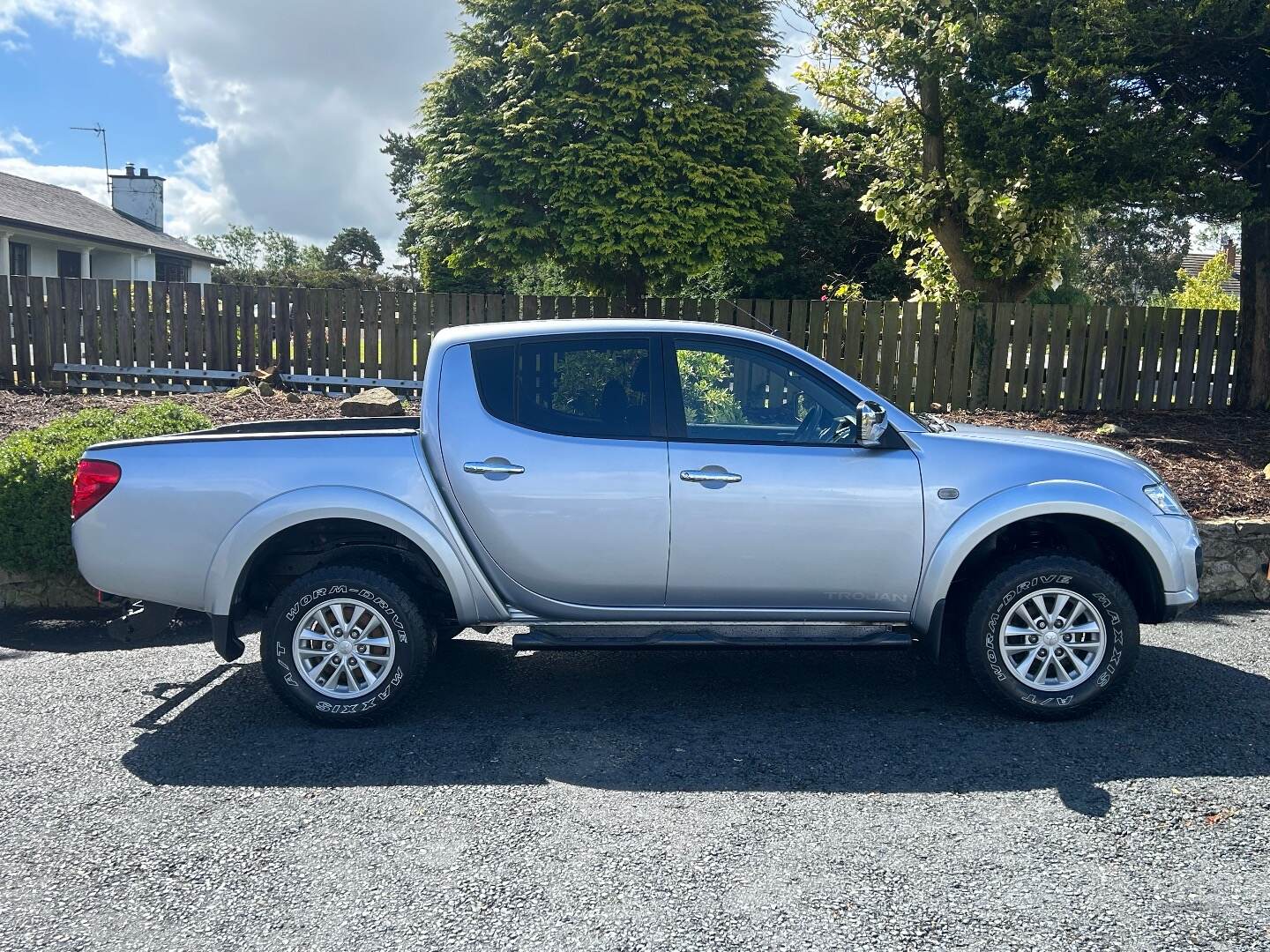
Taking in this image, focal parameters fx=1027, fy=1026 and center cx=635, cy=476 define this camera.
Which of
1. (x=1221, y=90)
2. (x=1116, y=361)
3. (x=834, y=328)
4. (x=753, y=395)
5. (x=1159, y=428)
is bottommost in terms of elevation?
(x=1159, y=428)

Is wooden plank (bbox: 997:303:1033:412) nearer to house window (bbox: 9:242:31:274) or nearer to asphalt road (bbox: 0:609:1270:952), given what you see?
asphalt road (bbox: 0:609:1270:952)

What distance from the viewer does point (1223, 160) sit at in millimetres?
11781

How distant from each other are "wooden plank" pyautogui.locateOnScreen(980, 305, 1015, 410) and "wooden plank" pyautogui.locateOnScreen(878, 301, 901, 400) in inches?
31.6

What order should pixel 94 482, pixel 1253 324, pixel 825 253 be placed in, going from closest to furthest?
pixel 94 482 < pixel 1253 324 < pixel 825 253

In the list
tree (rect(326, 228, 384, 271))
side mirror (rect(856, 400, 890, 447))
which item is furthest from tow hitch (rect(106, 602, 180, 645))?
tree (rect(326, 228, 384, 271))

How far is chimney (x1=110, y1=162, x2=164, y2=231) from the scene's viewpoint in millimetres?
37594

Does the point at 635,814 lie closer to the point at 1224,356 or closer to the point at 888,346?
the point at 888,346

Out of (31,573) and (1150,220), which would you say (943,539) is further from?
(1150,220)

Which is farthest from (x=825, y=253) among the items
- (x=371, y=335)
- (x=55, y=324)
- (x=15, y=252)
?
(x=15, y=252)

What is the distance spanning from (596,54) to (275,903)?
12.3 meters

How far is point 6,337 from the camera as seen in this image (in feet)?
47.4

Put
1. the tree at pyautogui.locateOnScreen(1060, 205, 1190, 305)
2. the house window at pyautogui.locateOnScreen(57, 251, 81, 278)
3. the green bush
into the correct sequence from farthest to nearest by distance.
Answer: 1. the tree at pyautogui.locateOnScreen(1060, 205, 1190, 305)
2. the house window at pyautogui.locateOnScreen(57, 251, 81, 278)
3. the green bush

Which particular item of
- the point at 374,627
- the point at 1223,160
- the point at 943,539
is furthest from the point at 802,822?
the point at 1223,160

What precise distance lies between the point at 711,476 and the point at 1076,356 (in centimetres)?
1016
